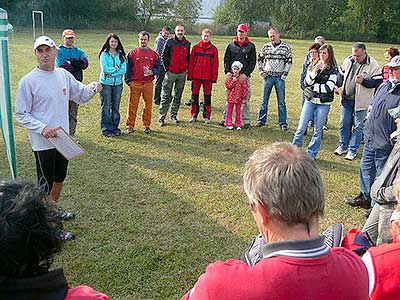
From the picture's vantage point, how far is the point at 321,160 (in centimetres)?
738

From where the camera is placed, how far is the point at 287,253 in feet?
4.80

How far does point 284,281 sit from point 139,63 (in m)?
7.14

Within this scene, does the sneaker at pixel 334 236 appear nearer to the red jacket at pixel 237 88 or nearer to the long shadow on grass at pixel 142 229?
the long shadow on grass at pixel 142 229

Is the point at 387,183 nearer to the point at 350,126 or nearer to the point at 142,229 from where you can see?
the point at 142,229

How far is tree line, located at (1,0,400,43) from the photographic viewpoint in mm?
44344

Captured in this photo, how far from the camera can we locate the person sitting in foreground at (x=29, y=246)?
145cm

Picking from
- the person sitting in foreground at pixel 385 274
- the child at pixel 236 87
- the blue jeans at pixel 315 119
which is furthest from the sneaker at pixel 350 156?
the person sitting in foreground at pixel 385 274

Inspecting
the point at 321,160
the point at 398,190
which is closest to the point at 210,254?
the point at 398,190

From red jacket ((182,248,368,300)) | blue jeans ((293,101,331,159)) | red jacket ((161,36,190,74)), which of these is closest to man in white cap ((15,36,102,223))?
Answer: red jacket ((182,248,368,300))

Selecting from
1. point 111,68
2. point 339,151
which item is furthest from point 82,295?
point 339,151

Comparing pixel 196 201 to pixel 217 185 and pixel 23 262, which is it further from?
pixel 23 262

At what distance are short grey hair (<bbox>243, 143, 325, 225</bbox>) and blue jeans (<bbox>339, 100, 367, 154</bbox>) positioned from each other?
6004 millimetres

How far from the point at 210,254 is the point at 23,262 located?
303 cm

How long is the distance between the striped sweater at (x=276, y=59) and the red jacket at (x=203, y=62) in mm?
958
